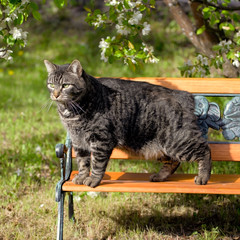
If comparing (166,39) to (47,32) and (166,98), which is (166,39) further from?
(166,98)

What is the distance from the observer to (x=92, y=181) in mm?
3051

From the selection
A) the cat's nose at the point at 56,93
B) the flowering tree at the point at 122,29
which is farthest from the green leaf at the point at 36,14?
the cat's nose at the point at 56,93

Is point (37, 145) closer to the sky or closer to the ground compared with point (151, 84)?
closer to the ground

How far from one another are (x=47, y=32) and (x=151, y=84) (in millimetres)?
6997

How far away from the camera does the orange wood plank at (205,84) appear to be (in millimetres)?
3605

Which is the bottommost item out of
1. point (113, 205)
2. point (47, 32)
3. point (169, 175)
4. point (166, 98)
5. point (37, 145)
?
point (47, 32)

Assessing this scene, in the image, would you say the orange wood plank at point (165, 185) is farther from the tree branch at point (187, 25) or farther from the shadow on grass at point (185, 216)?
the tree branch at point (187, 25)

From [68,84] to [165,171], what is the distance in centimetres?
108

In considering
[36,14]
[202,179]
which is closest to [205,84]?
[202,179]

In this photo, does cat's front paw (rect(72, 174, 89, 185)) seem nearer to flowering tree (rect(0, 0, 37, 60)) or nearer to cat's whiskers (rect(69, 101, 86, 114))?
cat's whiskers (rect(69, 101, 86, 114))

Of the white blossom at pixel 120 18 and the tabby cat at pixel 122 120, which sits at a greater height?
the white blossom at pixel 120 18

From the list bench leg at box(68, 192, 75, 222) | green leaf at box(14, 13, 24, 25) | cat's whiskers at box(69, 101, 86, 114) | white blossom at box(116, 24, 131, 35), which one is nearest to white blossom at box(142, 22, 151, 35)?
white blossom at box(116, 24, 131, 35)

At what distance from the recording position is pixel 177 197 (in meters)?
4.16

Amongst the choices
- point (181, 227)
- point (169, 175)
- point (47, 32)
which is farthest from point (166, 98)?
point (47, 32)
